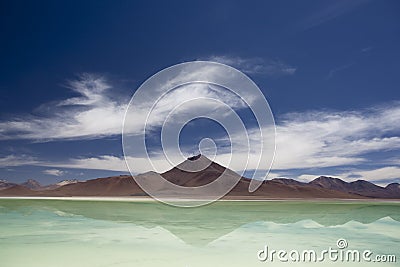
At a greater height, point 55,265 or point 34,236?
point 34,236

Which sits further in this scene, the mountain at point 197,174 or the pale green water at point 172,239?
the mountain at point 197,174

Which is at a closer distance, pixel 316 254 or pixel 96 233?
pixel 316 254

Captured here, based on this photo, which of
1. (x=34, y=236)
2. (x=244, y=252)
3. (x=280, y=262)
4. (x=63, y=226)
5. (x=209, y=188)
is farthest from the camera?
(x=209, y=188)

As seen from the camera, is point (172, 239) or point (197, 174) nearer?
point (172, 239)

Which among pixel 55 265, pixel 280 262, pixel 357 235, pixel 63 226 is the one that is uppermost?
pixel 357 235

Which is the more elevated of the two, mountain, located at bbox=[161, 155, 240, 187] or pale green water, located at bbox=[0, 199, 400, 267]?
mountain, located at bbox=[161, 155, 240, 187]

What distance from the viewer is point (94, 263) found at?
8023mm

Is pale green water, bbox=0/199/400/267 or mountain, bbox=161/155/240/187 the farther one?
mountain, bbox=161/155/240/187

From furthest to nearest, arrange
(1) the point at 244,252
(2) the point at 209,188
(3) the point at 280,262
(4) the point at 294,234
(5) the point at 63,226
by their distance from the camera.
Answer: (2) the point at 209,188, (5) the point at 63,226, (4) the point at 294,234, (1) the point at 244,252, (3) the point at 280,262

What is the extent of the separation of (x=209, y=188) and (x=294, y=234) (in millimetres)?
66003

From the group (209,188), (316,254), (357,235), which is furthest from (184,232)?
(209,188)

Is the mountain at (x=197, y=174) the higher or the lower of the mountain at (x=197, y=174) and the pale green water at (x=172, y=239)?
the higher

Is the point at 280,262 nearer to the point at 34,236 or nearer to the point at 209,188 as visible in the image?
the point at 34,236

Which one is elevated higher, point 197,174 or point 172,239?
point 197,174
